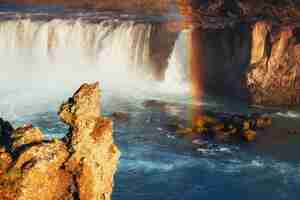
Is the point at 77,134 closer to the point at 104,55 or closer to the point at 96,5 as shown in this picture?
the point at 104,55

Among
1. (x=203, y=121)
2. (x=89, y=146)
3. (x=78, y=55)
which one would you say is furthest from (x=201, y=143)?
(x=89, y=146)

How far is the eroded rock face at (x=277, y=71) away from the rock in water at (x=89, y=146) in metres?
30.4

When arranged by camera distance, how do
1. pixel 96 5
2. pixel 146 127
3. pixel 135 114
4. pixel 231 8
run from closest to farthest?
pixel 146 127
pixel 135 114
pixel 231 8
pixel 96 5

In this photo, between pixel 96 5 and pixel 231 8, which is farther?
pixel 96 5

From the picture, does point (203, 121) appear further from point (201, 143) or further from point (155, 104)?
point (155, 104)

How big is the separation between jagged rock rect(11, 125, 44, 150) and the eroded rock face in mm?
30636

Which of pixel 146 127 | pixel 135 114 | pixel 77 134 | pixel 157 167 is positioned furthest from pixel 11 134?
pixel 135 114

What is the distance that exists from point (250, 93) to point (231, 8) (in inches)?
510

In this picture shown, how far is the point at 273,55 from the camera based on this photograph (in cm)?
4434

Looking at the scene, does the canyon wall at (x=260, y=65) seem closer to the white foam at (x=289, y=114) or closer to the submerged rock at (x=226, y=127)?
the white foam at (x=289, y=114)

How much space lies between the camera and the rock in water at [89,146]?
13695 mm

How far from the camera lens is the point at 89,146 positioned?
13875 mm

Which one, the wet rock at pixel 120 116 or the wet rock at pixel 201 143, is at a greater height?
the wet rock at pixel 120 116

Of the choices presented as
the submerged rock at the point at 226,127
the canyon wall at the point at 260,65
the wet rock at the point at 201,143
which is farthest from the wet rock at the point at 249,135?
the canyon wall at the point at 260,65
